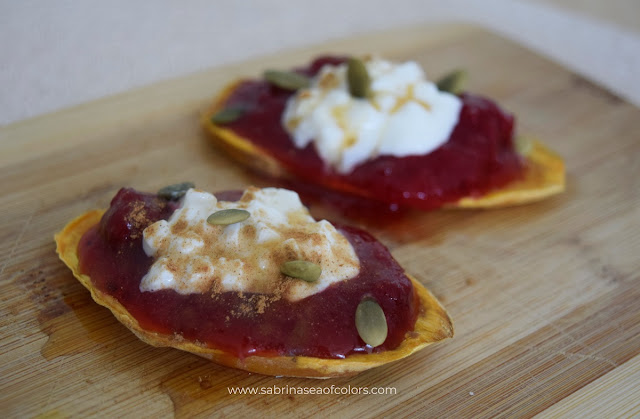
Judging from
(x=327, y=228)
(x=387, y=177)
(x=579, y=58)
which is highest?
(x=327, y=228)

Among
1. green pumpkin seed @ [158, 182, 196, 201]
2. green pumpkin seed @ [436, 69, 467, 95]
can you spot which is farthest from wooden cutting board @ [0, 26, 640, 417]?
green pumpkin seed @ [436, 69, 467, 95]

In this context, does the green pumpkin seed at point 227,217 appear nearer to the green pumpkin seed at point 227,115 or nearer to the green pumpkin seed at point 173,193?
the green pumpkin seed at point 173,193

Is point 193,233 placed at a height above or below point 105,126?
above

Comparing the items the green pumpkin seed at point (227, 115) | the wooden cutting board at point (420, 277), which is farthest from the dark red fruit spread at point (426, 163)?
the wooden cutting board at point (420, 277)

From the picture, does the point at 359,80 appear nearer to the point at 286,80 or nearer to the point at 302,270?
the point at 286,80

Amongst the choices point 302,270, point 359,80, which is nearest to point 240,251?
point 302,270

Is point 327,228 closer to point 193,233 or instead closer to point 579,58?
point 193,233

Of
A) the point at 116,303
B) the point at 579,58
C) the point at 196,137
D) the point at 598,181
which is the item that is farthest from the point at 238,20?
the point at 116,303
